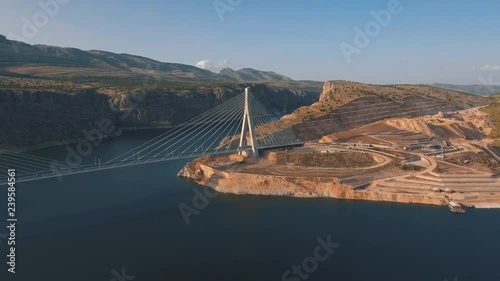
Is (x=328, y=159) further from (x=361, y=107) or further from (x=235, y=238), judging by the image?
(x=361, y=107)

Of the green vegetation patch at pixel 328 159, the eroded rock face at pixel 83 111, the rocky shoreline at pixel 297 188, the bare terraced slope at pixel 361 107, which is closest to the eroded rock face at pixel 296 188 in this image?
the rocky shoreline at pixel 297 188

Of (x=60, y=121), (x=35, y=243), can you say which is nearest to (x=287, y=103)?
(x=60, y=121)

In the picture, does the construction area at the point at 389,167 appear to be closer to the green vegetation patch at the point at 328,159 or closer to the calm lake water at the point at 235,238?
the green vegetation patch at the point at 328,159

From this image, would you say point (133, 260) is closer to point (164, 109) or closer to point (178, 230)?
point (178, 230)

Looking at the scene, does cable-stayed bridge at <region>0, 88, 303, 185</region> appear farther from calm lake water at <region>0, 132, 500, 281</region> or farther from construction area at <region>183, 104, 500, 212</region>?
calm lake water at <region>0, 132, 500, 281</region>

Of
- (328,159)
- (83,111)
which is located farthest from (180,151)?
(83,111)

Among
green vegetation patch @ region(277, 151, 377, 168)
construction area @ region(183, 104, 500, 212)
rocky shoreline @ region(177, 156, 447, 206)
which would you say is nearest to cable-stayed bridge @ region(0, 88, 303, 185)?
construction area @ region(183, 104, 500, 212)
